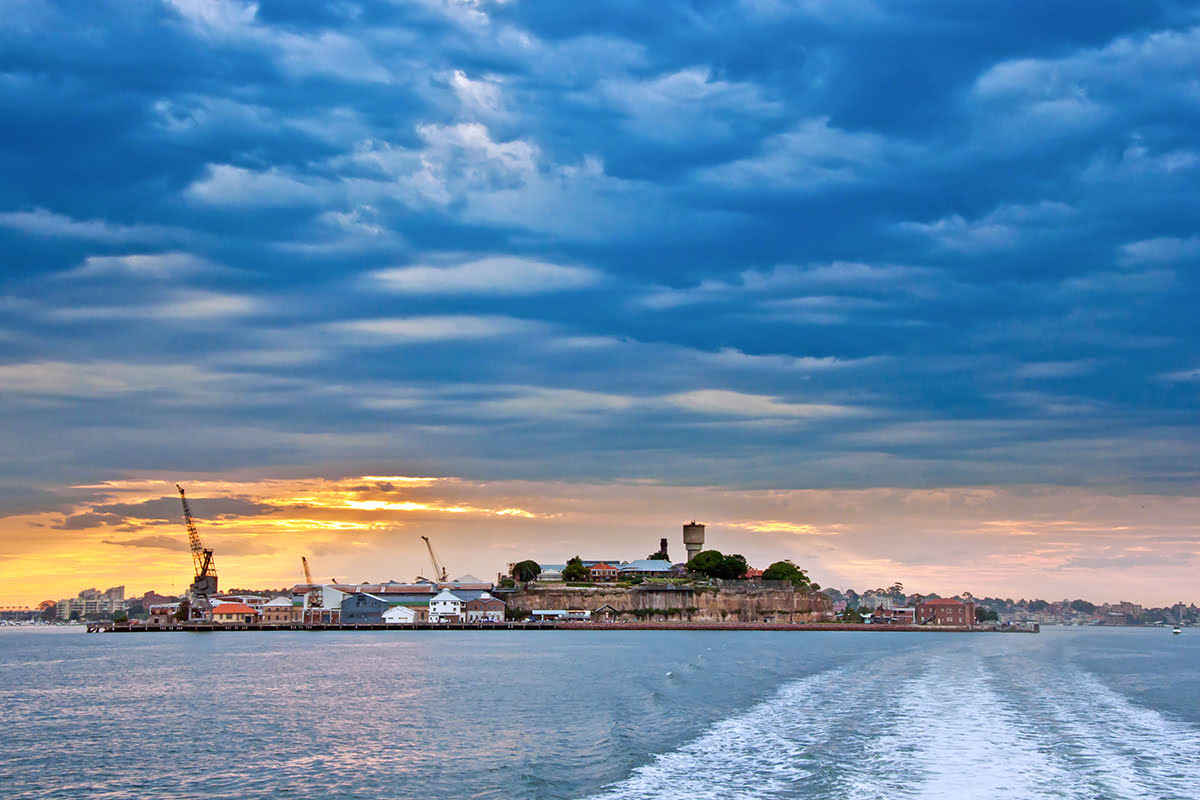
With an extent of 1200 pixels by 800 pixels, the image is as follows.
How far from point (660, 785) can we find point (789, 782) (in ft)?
9.69

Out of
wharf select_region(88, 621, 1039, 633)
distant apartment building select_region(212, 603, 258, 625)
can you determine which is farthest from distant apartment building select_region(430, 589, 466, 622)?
distant apartment building select_region(212, 603, 258, 625)

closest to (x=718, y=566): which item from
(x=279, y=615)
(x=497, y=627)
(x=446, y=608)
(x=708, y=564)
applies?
(x=708, y=564)

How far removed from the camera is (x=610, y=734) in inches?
1297

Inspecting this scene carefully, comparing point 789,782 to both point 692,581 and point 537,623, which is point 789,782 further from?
point 692,581

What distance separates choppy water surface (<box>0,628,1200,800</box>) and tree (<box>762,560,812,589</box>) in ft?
425

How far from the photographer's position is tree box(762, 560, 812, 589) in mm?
190625

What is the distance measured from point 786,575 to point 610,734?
16630 centimetres

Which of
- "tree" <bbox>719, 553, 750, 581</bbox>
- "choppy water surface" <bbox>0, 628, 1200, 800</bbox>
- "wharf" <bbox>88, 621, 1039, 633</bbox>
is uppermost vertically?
"tree" <bbox>719, 553, 750, 581</bbox>

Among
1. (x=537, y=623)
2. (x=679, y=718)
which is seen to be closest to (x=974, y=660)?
(x=679, y=718)

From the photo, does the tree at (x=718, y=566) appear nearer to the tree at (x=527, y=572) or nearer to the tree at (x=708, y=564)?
the tree at (x=708, y=564)

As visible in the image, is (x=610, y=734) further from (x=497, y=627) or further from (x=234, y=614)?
(x=234, y=614)

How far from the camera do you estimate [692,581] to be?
182 m

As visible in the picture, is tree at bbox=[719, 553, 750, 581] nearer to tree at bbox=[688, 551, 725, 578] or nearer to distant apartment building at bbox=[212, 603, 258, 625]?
tree at bbox=[688, 551, 725, 578]

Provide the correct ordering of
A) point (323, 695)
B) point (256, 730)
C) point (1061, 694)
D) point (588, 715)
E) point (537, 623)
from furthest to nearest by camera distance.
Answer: point (537, 623)
point (323, 695)
point (1061, 694)
point (588, 715)
point (256, 730)
